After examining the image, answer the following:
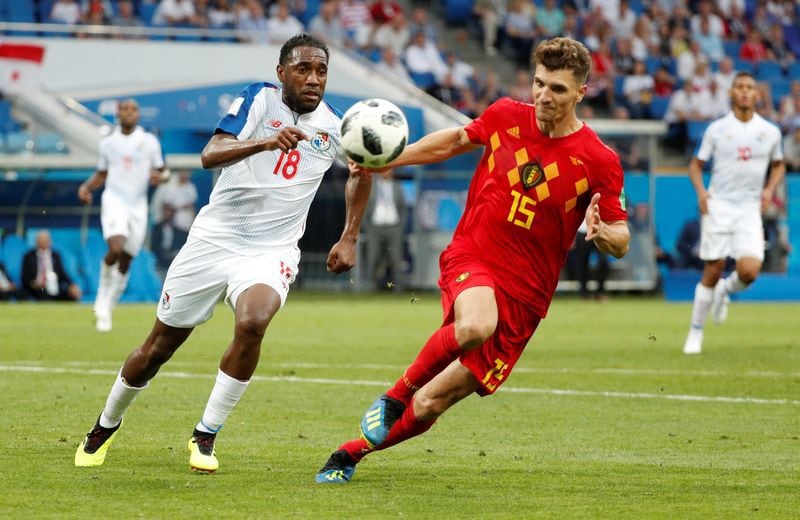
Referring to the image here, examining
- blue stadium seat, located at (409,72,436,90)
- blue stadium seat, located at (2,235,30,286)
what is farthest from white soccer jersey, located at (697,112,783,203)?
blue stadium seat, located at (409,72,436,90)

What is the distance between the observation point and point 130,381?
7543 mm

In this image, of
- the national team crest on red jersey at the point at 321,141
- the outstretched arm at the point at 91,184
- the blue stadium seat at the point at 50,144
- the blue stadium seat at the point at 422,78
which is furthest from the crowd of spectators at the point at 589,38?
the national team crest on red jersey at the point at 321,141

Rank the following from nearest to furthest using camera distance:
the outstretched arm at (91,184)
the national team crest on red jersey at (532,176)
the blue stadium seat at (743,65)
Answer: the national team crest on red jersey at (532,176), the outstretched arm at (91,184), the blue stadium seat at (743,65)

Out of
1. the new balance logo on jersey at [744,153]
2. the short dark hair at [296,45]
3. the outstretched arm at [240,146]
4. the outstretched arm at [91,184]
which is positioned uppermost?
the short dark hair at [296,45]

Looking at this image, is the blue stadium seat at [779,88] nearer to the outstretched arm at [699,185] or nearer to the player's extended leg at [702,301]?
the outstretched arm at [699,185]

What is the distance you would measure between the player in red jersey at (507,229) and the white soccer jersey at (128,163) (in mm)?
10634

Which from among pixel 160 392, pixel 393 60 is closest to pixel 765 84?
pixel 393 60

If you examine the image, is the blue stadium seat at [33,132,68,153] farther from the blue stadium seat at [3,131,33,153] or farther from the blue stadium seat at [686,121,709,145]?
the blue stadium seat at [686,121,709,145]

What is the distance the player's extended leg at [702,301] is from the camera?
15.1 m

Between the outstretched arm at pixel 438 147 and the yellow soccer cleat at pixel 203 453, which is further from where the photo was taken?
the yellow soccer cleat at pixel 203 453

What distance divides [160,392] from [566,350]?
228 inches

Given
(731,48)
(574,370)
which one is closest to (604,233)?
(574,370)

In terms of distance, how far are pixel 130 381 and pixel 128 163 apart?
33.5 feet

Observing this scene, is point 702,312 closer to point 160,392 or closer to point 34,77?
point 160,392
